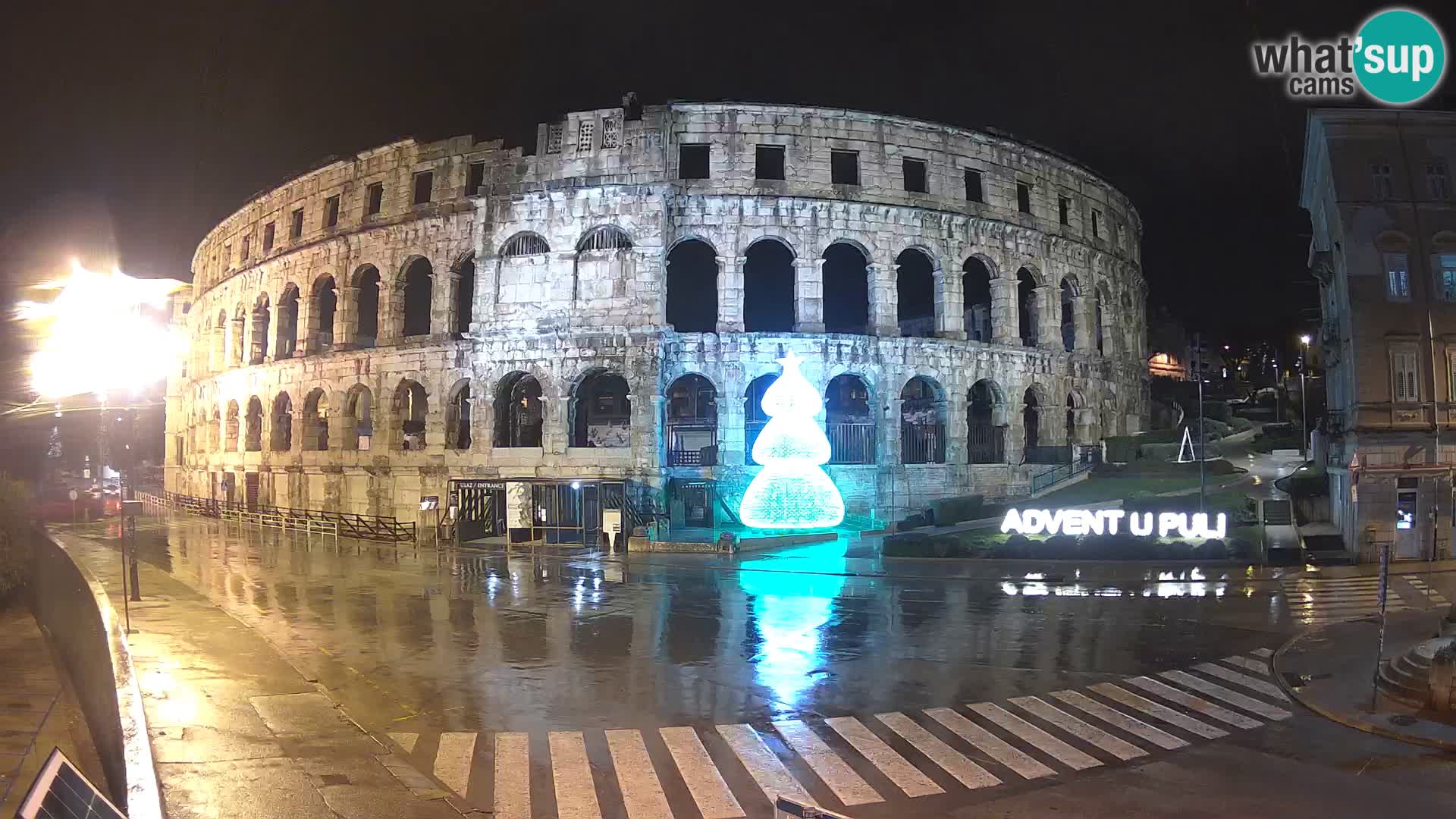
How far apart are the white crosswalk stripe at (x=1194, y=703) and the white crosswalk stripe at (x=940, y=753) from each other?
399 cm

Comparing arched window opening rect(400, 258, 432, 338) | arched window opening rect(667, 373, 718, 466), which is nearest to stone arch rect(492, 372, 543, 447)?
arched window opening rect(667, 373, 718, 466)

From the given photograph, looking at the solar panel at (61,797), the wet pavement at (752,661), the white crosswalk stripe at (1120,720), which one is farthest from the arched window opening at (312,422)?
the solar panel at (61,797)

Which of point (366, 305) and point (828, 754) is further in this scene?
point (366, 305)

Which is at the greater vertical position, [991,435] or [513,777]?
[991,435]

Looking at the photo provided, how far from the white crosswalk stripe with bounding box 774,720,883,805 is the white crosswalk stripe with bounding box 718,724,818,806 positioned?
323 mm

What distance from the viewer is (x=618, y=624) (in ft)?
59.2

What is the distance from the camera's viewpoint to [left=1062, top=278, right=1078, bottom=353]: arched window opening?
44.0 meters

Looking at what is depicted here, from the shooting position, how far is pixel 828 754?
10016 millimetres

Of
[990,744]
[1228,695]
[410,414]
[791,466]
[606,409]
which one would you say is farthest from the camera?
[606,409]

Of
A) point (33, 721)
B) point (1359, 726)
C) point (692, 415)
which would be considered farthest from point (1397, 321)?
point (33, 721)

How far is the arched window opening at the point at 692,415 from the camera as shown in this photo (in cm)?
4709

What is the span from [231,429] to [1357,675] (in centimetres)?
5443

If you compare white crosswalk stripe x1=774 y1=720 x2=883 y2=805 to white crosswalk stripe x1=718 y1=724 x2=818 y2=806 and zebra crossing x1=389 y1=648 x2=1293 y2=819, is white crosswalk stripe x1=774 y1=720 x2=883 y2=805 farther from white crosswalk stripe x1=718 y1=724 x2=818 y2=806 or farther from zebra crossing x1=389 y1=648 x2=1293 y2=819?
white crosswalk stripe x1=718 y1=724 x2=818 y2=806

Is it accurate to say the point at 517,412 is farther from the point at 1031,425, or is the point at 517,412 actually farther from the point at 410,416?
the point at 1031,425
